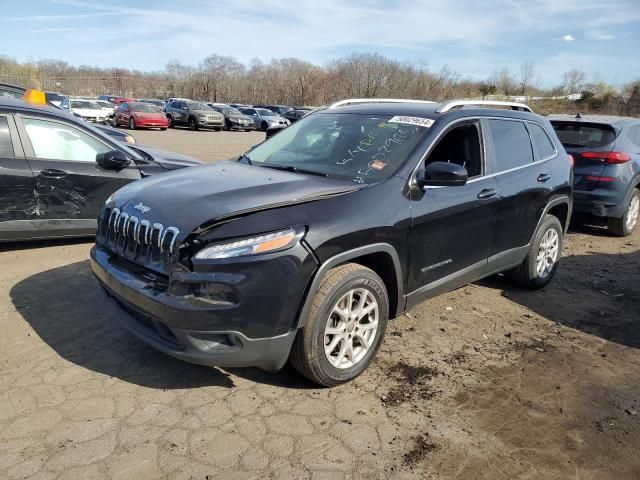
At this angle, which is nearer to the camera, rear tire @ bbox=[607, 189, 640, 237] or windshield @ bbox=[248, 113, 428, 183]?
windshield @ bbox=[248, 113, 428, 183]

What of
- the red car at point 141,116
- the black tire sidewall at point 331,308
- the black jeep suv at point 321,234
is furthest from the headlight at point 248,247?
the red car at point 141,116

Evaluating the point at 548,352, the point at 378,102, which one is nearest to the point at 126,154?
the point at 378,102

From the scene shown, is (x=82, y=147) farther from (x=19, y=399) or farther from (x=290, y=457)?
(x=290, y=457)

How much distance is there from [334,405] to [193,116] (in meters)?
29.9

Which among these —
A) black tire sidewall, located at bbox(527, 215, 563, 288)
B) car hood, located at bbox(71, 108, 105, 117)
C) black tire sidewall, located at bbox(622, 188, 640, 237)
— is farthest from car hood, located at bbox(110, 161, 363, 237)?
car hood, located at bbox(71, 108, 105, 117)

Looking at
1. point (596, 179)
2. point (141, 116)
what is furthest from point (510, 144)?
point (141, 116)

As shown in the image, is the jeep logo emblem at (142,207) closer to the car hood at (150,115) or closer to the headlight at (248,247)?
the headlight at (248,247)

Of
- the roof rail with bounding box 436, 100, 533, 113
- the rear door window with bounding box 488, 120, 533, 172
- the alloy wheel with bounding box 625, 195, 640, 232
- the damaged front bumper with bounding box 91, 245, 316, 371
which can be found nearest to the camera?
the damaged front bumper with bounding box 91, 245, 316, 371

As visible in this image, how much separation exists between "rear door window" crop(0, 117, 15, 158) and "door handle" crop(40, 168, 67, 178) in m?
0.33

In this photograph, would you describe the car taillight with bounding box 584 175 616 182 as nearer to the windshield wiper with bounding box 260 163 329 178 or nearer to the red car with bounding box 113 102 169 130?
the windshield wiper with bounding box 260 163 329 178

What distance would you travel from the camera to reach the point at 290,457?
2.65 m

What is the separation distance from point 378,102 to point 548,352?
8.41ft

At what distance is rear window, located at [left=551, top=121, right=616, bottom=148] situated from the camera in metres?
7.66

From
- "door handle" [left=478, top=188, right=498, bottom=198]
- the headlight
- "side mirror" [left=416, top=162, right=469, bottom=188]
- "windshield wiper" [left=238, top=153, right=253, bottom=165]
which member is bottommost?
the headlight
